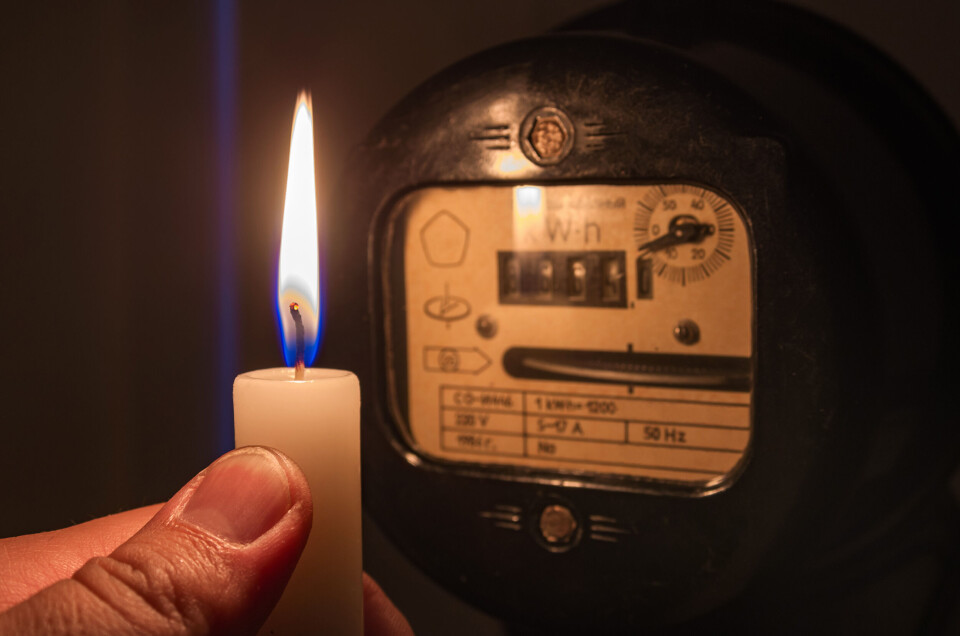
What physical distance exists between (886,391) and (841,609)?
0.16 m

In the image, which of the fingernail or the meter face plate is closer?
the fingernail

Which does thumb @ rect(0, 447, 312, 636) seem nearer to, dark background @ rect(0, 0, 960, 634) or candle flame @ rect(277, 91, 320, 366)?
candle flame @ rect(277, 91, 320, 366)

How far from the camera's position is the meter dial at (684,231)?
593 millimetres

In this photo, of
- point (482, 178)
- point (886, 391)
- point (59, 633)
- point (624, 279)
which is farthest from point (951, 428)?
point (59, 633)

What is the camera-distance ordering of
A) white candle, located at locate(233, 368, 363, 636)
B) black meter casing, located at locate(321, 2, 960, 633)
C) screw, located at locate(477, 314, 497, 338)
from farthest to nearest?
screw, located at locate(477, 314, 497, 338)
black meter casing, located at locate(321, 2, 960, 633)
white candle, located at locate(233, 368, 363, 636)

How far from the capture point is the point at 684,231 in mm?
598

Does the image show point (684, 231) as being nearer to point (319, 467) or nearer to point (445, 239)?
point (445, 239)

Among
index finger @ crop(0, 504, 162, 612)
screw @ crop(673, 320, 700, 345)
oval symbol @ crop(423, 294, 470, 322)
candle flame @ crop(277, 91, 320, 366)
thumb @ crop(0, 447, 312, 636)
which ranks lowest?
index finger @ crop(0, 504, 162, 612)

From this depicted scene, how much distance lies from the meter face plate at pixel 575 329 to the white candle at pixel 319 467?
0.85 ft

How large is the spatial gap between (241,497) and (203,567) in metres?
0.04

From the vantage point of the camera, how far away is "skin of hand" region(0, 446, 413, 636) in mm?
405

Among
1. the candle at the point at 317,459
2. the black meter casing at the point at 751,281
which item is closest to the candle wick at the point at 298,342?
the candle at the point at 317,459

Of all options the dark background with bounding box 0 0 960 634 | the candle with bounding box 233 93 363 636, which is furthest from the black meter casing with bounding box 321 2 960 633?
the candle with bounding box 233 93 363 636

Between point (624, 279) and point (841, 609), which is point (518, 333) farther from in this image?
point (841, 609)
